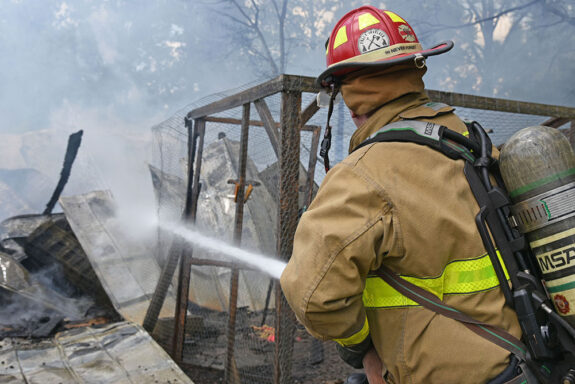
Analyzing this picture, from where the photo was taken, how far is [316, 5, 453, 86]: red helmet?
5.24 feet

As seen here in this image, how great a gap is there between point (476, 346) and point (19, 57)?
17.5 meters

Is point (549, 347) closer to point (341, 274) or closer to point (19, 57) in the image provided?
point (341, 274)

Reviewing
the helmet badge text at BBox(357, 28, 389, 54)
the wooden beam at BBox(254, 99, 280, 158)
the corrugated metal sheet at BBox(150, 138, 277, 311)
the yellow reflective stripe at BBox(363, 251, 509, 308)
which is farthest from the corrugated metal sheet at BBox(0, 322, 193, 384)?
the helmet badge text at BBox(357, 28, 389, 54)

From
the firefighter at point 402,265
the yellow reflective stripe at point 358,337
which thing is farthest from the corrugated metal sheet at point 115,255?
the firefighter at point 402,265

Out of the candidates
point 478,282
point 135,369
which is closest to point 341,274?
point 478,282

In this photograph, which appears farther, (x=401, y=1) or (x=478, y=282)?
(x=401, y=1)

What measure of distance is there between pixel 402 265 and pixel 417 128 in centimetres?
45

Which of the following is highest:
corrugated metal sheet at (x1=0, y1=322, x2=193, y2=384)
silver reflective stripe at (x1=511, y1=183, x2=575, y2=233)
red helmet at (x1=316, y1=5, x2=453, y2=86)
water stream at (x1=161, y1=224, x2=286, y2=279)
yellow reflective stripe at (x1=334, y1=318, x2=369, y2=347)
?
red helmet at (x1=316, y1=5, x2=453, y2=86)

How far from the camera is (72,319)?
19.1 ft

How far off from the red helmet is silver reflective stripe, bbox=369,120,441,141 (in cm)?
22

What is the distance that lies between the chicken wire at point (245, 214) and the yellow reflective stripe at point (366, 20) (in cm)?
245

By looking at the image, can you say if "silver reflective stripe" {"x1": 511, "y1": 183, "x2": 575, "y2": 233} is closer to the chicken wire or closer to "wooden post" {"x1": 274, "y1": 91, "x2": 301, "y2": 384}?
"wooden post" {"x1": 274, "y1": 91, "x2": 301, "y2": 384}

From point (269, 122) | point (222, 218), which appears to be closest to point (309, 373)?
point (222, 218)

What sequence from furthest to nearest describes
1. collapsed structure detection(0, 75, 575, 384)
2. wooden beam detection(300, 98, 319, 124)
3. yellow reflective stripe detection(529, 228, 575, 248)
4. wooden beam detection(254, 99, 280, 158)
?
1. collapsed structure detection(0, 75, 575, 384)
2. wooden beam detection(254, 99, 280, 158)
3. wooden beam detection(300, 98, 319, 124)
4. yellow reflective stripe detection(529, 228, 575, 248)
